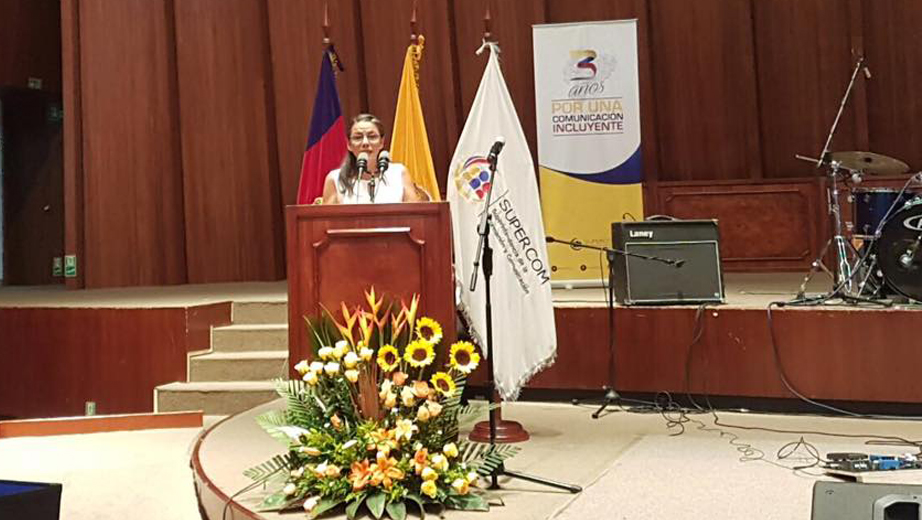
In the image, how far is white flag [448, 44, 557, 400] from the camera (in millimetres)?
3488

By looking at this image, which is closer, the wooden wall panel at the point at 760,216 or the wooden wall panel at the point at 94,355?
the wooden wall panel at the point at 94,355

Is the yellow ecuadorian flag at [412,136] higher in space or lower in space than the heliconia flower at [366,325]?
higher

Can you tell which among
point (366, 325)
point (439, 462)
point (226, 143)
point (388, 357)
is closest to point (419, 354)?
point (388, 357)

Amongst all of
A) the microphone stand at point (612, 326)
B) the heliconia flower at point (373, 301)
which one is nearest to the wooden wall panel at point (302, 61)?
the microphone stand at point (612, 326)

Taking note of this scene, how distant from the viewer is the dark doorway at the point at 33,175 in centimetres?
838

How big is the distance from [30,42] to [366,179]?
5971 millimetres

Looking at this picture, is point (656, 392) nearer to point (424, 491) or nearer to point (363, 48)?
point (424, 491)

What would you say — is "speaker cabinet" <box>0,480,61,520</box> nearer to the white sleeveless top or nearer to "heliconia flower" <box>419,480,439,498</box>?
"heliconia flower" <box>419,480,439,498</box>

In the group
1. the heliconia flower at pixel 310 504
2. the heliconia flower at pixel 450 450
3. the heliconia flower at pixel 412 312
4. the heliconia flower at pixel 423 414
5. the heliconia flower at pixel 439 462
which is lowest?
the heliconia flower at pixel 310 504

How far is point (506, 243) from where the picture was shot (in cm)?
352

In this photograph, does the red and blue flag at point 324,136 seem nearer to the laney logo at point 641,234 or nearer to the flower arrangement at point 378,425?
the laney logo at point 641,234

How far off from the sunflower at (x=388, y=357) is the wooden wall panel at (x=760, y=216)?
4740 mm

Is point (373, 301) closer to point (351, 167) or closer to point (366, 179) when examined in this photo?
point (366, 179)

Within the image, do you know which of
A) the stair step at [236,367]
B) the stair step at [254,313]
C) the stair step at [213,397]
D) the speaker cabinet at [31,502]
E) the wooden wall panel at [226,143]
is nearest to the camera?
the speaker cabinet at [31,502]
